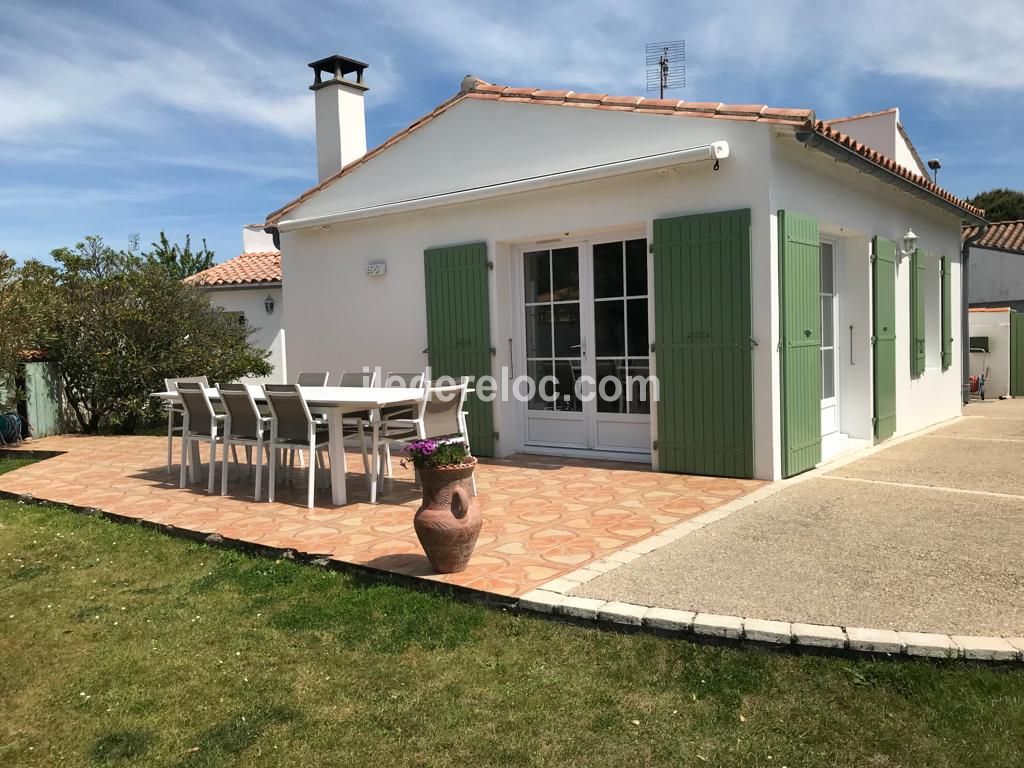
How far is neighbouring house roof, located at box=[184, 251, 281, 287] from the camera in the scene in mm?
16500

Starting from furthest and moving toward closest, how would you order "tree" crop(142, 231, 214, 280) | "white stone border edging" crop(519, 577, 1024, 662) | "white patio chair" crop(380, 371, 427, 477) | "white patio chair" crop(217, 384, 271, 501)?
"tree" crop(142, 231, 214, 280) < "white patio chair" crop(380, 371, 427, 477) < "white patio chair" crop(217, 384, 271, 501) < "white stone border edging" crop(519, 577, 1024, 662)

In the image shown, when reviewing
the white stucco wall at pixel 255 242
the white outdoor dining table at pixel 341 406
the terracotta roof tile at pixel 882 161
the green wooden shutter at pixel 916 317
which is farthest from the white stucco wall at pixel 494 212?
the white stucco wall at pixel 255 242

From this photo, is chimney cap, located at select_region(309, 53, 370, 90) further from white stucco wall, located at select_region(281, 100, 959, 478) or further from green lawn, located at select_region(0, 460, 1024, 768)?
green lawn, located at select_region(0, 460, 1024, 768)

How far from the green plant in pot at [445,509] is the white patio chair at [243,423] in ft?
8.00

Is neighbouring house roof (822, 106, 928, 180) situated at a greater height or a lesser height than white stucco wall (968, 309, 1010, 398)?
greater

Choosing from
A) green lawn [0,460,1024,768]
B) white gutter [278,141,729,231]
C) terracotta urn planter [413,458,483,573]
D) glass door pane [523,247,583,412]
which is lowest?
green lawn [0,460,1024,768]

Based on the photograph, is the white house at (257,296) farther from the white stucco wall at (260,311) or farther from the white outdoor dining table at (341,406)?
the white outdoor dining table at (341,406)

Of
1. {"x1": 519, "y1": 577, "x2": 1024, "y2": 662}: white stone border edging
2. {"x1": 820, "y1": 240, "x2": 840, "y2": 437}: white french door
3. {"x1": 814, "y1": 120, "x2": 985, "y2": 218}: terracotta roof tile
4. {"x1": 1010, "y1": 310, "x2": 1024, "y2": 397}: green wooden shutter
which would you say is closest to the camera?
{"x1": 519, "y1": 577, "x2": 1024, "y2": 662}: white stone border edging

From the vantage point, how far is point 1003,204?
3303 cm

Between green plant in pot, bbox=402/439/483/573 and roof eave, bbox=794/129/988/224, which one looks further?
roof eave, bbox=794/129/988/224

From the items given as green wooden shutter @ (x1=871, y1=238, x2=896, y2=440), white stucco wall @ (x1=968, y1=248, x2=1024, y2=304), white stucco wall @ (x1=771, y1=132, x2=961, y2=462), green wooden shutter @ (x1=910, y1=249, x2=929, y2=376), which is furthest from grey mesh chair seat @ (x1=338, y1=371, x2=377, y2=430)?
white stucco wall @ (x1=968, y1=248, x2=1024, y2=304)

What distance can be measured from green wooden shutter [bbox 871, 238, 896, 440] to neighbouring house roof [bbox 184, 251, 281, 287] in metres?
12.0

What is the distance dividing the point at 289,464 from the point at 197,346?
535 centimetres

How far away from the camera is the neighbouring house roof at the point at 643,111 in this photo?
585cm
